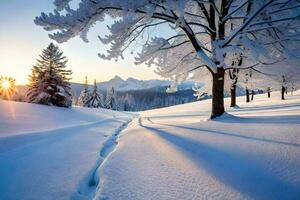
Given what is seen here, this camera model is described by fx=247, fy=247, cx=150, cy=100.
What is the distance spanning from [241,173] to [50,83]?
2554 centimetres

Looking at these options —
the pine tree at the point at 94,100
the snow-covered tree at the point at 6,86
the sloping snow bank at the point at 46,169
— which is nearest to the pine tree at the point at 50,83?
the sloping snow bank at the point at 46,169

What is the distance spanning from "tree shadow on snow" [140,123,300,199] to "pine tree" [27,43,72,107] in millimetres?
22911

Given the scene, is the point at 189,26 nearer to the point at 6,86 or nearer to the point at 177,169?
the point at 177,169

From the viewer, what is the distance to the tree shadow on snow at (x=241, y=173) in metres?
3.34

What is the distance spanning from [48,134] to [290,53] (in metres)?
9.95

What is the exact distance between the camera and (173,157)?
17.8ft

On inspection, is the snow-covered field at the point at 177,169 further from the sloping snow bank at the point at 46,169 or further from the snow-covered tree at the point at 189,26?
the snow-covered tree at the point at 189,26

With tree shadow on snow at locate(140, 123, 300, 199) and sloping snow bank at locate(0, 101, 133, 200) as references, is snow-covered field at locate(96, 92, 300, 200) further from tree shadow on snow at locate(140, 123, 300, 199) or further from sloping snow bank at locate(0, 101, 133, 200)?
sloping snow bank at locate(0, 101, 133, 200)

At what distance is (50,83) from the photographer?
26.3m

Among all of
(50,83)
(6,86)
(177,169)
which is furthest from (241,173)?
(6,86)

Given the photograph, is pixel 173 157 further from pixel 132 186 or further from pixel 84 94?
pixel 84 94

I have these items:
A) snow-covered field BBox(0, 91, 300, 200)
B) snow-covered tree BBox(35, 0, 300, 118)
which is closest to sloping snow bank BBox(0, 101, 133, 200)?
snow-covered field BBox(0, 91, 300, 200)

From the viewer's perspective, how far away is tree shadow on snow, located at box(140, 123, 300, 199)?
3.34 metres

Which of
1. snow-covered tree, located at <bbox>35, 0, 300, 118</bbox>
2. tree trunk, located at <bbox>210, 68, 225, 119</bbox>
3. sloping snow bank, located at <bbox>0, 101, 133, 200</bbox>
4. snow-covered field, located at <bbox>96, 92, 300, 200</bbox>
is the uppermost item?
snow-covered tree, located at <bbox>35, 0, 300, 118</bbox>
